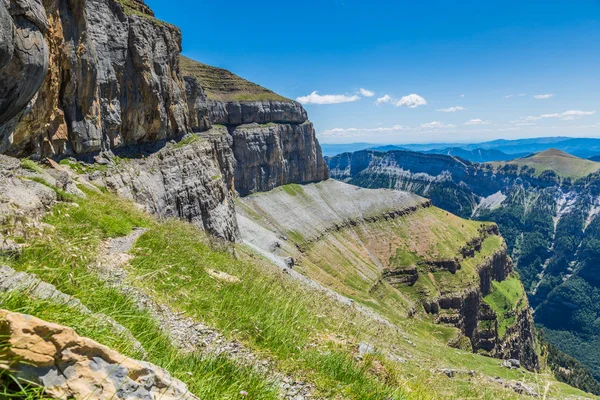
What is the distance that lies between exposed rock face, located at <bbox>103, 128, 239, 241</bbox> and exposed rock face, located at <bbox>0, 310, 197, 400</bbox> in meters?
36.7

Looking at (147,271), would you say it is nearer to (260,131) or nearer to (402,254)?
(402,254)

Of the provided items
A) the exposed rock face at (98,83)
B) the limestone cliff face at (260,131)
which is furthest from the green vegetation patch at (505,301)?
the exposed rock face at (98,83)

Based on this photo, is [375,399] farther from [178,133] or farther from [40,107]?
[178,133]

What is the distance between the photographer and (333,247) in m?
125

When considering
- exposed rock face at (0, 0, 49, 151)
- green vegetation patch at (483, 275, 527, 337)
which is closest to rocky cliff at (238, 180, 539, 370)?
green vegetation patch at (483, 275, 527, 337)

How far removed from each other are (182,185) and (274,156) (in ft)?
345

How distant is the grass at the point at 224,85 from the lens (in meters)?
150

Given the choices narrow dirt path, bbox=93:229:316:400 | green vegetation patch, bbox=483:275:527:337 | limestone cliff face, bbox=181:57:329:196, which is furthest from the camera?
limestone cliff face, bbox=181:57:329:196

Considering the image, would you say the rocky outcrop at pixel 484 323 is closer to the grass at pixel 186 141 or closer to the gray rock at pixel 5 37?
the grass at pixel 186 141

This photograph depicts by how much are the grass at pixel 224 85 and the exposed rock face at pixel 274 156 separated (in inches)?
554

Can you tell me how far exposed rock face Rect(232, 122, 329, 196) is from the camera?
5650 inches

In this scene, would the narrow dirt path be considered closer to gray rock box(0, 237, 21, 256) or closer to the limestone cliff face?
gray rock box(0, 237, 21, 256)

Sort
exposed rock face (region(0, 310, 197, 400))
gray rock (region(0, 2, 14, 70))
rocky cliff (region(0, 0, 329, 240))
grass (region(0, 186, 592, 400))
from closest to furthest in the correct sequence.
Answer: exposed rock face (region(0, 310, 197, 400)) → grass (region(0, 186, 592, 400)) → gray rock (region(0, 2, 14, 70)) → rocky cliff (region(0, 0, 329, 240))

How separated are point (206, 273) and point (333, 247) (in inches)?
4535
